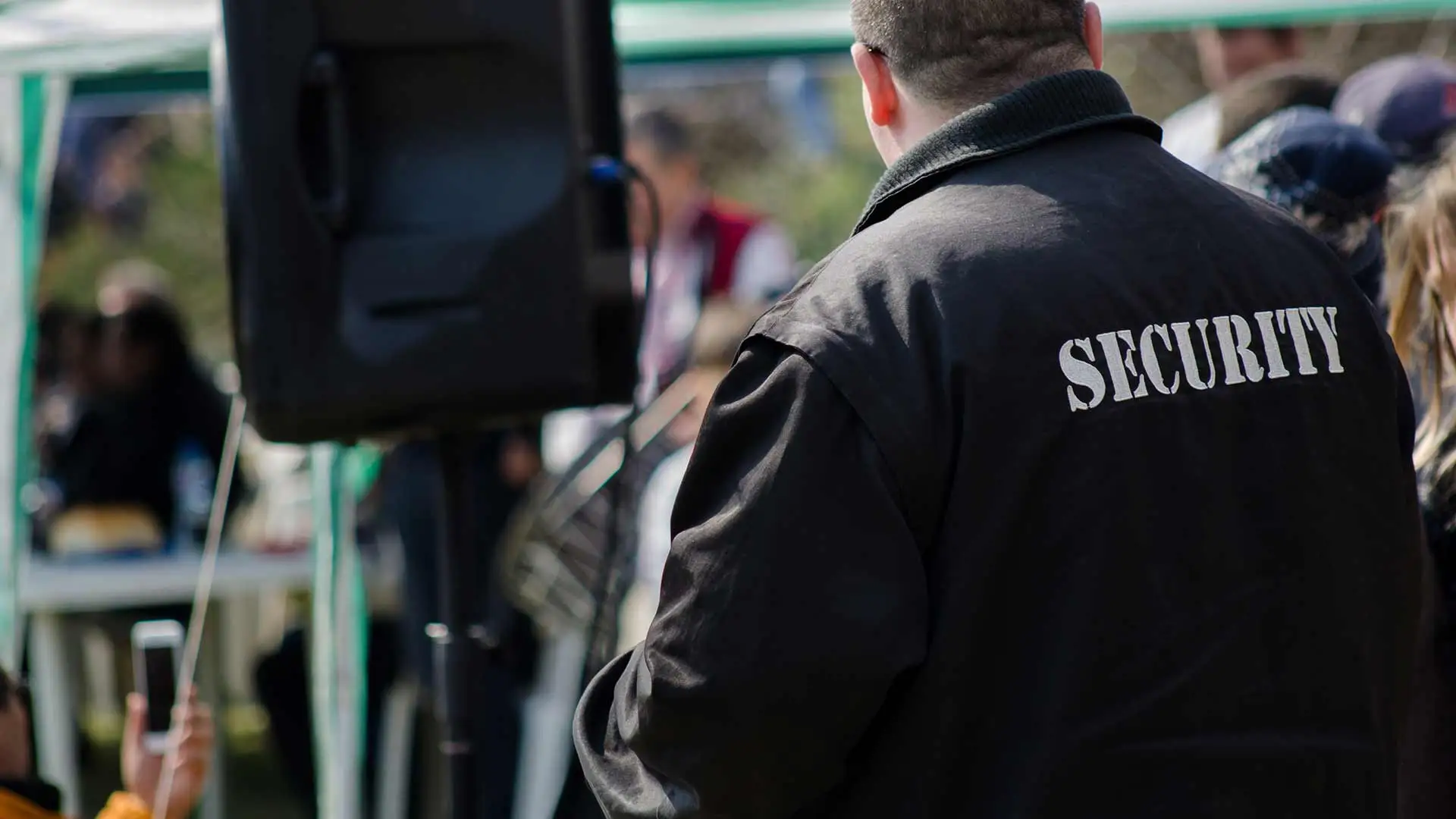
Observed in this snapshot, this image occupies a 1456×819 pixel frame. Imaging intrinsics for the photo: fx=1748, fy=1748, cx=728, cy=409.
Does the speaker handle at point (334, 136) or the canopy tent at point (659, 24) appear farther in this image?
the canopy tent at point (659, 24)

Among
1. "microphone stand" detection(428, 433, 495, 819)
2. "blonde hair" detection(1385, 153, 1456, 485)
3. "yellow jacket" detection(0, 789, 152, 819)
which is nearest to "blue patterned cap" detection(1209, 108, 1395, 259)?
"blonde hair" detection(1385, 153, 1456, 485)

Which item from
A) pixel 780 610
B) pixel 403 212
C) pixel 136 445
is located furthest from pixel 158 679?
pixel 136 445

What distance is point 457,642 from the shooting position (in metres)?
2.37

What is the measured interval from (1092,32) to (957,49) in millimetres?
143

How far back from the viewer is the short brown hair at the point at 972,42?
1399 millimetres

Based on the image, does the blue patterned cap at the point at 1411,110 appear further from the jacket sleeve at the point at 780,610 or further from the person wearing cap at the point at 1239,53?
the jacket sleeve at the point at 780,610

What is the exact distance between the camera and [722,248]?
17.7ft

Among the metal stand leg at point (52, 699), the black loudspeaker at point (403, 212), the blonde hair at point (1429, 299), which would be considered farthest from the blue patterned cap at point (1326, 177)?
the metal stand leg at point (52, 699)

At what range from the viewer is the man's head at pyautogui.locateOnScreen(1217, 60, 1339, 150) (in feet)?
9.76

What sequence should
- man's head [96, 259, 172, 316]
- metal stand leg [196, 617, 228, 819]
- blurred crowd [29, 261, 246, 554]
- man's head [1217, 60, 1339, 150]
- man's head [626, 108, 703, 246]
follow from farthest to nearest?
man's head [96, 259, 172, 316] → blurred crowd [29, 261, 246, 554] → man's head [626, 108, 703, 246] → metal stand leg [196, 617, 228, 819] → man's head [1217, 60, 1339, 150]

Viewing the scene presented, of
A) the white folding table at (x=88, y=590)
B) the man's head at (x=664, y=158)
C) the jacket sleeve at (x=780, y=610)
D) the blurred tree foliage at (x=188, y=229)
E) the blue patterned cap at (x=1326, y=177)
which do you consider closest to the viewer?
the jacket sleeve at (x=780, y=610)

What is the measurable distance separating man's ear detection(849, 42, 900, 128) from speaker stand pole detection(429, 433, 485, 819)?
1036 mm

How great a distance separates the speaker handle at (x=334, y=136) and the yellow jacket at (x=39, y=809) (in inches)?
34.7

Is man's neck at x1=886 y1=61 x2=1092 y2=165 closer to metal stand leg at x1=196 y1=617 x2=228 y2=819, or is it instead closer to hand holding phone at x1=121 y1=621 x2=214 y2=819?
hand holding phone at x1=121 y1=621 x2=214 y2=819
